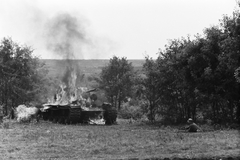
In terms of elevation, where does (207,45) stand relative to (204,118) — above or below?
above

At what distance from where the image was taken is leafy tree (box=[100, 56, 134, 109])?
5941cm

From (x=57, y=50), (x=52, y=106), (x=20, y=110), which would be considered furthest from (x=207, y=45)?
(x=57, y=50)

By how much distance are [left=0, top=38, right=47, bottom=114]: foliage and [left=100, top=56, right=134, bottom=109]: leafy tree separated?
1642 centimetres

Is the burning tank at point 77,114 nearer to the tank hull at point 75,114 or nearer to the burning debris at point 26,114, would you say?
the tank hull at point 75,114

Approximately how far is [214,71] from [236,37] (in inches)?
140

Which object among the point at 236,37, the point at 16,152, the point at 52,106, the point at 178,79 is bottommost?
the point at 16,152

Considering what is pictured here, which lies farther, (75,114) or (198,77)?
(75,114)

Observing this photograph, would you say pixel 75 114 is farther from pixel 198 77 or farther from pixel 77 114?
pixel 198 77

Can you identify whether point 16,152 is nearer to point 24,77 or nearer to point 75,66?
point 75,66

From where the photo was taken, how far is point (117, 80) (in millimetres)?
59938

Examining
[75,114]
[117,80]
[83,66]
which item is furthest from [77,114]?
[83,66]

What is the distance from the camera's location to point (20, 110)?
1265 inches

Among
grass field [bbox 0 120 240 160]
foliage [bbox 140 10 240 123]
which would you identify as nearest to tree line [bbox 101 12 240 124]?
foliage [bbox 140 10 240 123]

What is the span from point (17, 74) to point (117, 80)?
65.2 ft
